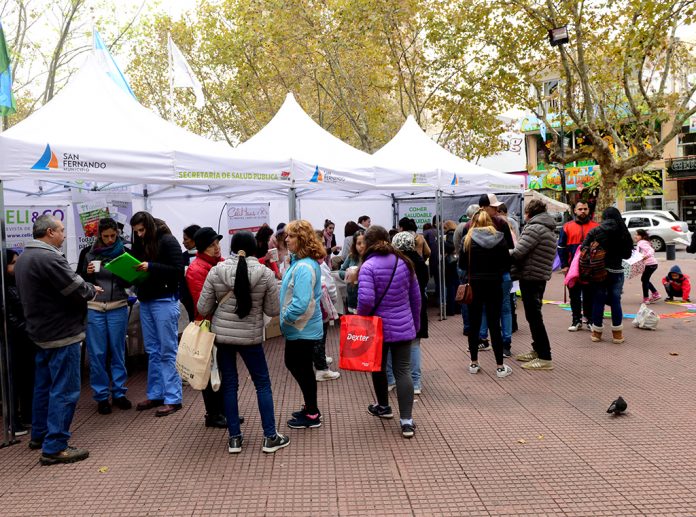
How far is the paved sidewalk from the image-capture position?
3.71 metres

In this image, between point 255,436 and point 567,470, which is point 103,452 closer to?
point 255,436

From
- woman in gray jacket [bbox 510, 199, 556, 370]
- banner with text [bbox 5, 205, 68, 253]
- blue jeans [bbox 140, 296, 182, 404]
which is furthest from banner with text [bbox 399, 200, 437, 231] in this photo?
blue jeans [bbox 140, 296, 182, 404]

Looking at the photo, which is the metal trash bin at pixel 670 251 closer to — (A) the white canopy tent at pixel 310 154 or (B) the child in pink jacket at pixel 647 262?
(B) the child in pink jacket at pixel 647 262


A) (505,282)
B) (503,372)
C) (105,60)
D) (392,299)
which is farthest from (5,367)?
(505,282)

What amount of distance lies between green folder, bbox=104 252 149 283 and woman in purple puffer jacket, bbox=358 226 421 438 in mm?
2022

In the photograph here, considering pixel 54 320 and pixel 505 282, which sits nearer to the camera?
pixel 54 320

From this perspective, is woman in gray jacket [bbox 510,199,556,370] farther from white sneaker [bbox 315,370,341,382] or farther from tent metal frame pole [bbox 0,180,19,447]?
tent metal frame pole [bbox 0,180,19,447]

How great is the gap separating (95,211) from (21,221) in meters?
0.83

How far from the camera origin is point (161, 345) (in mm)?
5473

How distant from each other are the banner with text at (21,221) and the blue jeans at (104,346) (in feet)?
5.43

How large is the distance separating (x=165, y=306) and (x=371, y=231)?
213cm

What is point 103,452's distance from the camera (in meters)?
4.60

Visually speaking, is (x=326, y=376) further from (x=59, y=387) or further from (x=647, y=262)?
(x=647, y=262)

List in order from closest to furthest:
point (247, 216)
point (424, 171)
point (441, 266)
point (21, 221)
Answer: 1. point (21, 221)
2. point (424, 171)
3. point (441, 266)
4. point (247, 216)
